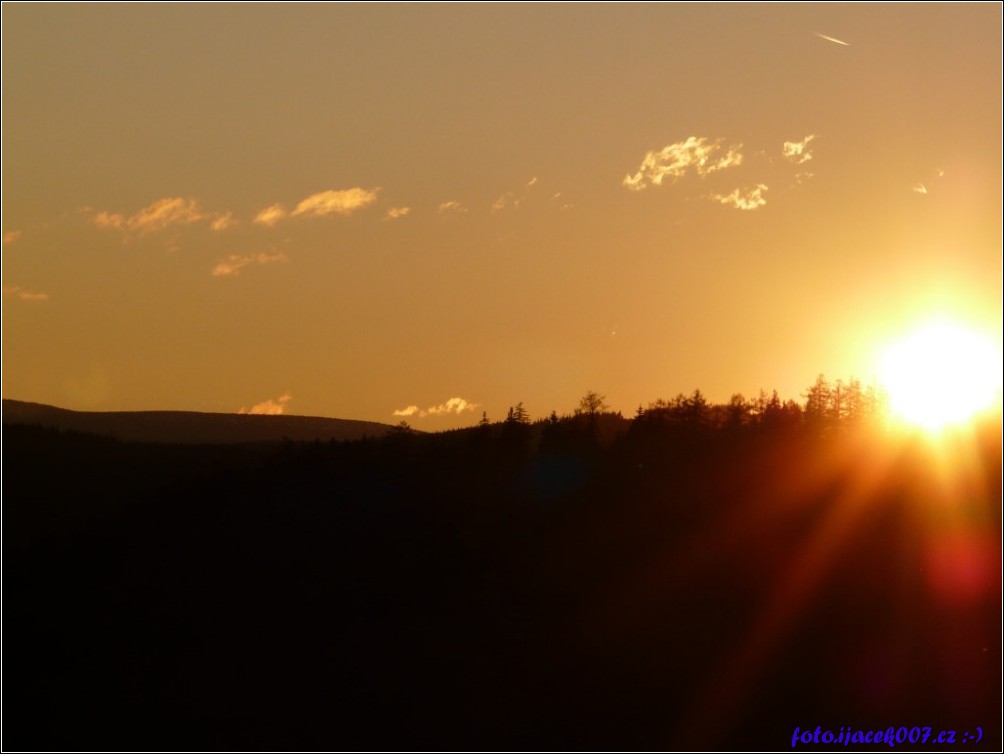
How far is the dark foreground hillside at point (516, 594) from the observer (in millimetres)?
35812

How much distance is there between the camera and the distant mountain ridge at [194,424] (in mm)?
112188

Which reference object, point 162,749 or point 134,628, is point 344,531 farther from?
point 162,749

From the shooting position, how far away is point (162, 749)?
34.6m

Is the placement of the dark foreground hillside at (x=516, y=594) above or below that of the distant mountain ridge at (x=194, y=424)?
below

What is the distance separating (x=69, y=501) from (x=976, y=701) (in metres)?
31.2

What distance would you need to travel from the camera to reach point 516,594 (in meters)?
40.7

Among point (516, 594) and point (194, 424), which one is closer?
point (516, 594)

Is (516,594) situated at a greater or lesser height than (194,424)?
lesser

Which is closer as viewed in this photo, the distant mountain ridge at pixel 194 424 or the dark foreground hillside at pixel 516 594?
the dark foreground hillside at pixel 516 594

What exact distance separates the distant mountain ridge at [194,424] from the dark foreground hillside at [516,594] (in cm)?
6007

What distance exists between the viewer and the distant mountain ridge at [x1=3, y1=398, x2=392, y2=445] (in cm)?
11219

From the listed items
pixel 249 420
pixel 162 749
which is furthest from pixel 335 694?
pixel 249 420

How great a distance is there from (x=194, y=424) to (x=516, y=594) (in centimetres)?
8890

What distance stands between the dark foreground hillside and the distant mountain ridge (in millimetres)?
60072
